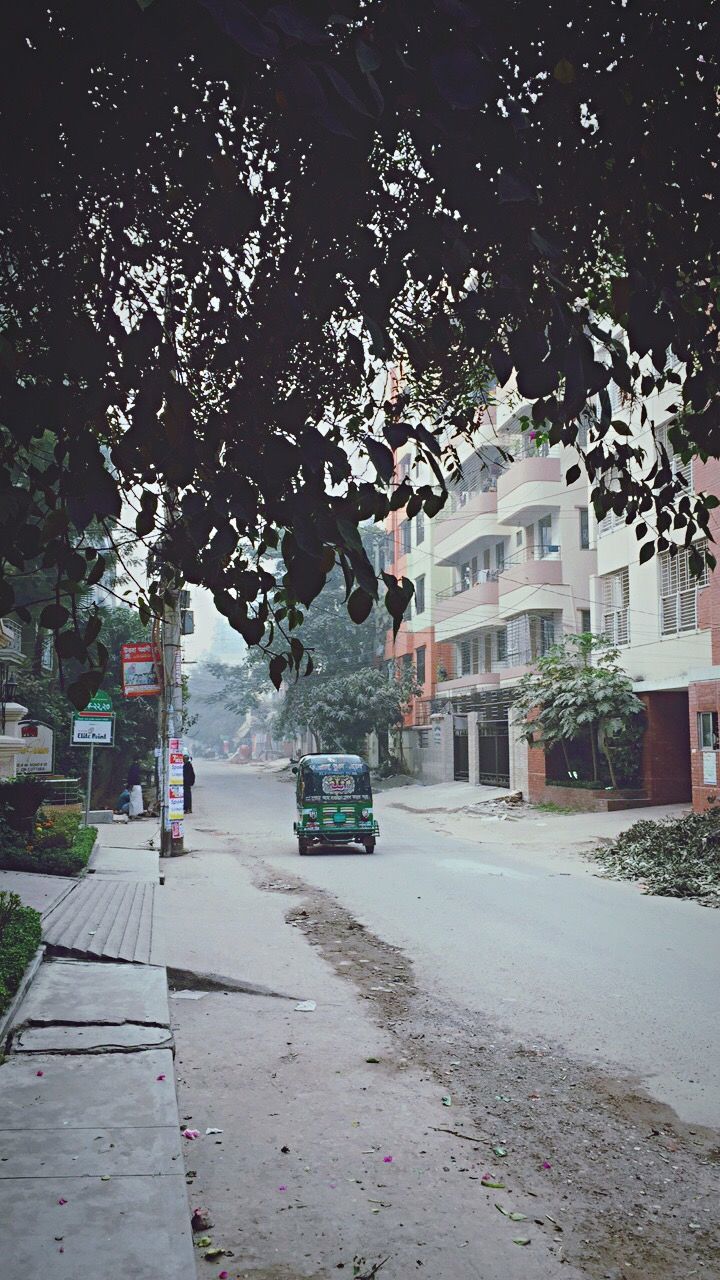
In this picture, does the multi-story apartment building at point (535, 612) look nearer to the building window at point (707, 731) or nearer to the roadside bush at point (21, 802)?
the building window at point (707, 731)

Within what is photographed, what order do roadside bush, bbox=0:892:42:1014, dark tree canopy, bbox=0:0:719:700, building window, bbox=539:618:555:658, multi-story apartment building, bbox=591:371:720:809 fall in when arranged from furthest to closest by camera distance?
building window, bbox=539:618:555:658 → multi-story apartment building, bbox=591:371:720:809 → roadside bush, bbox=0:892:42:1014 → dark tree canopy, bbox=0:0:719:700

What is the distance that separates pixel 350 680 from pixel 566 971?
3896 centimetres

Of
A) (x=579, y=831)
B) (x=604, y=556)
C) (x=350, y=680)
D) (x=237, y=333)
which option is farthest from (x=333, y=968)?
(x=350, y=680)

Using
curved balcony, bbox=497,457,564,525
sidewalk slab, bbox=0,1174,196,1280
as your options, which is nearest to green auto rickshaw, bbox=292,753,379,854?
sidewalk slab, bbox=0,1174,196,1280

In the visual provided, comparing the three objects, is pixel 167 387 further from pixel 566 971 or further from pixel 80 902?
pixel 80 902

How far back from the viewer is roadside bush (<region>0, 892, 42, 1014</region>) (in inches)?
289

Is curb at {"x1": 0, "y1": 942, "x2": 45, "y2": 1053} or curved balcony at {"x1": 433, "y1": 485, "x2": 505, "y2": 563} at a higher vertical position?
curved balcony at {"x1": 433, "y1": 485, "x2": 505, "y2": 563}

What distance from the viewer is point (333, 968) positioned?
959 cm

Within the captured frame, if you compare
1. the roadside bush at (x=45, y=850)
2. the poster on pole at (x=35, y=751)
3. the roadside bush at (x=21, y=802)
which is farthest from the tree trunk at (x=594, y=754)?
the roadside bush at (x=21, y=802)

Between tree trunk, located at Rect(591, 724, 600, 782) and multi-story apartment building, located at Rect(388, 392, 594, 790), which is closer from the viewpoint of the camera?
tree trunk, located at Rect(591, 724, 600, 782)

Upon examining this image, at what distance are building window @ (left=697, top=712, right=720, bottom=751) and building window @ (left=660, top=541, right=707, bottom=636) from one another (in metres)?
2.91

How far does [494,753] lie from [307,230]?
3487 cm

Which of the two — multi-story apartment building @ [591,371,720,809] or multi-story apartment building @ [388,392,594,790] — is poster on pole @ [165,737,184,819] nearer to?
multi-story apartment building @ [591,371,720,809]

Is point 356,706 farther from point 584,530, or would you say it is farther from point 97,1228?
point 97,1228
